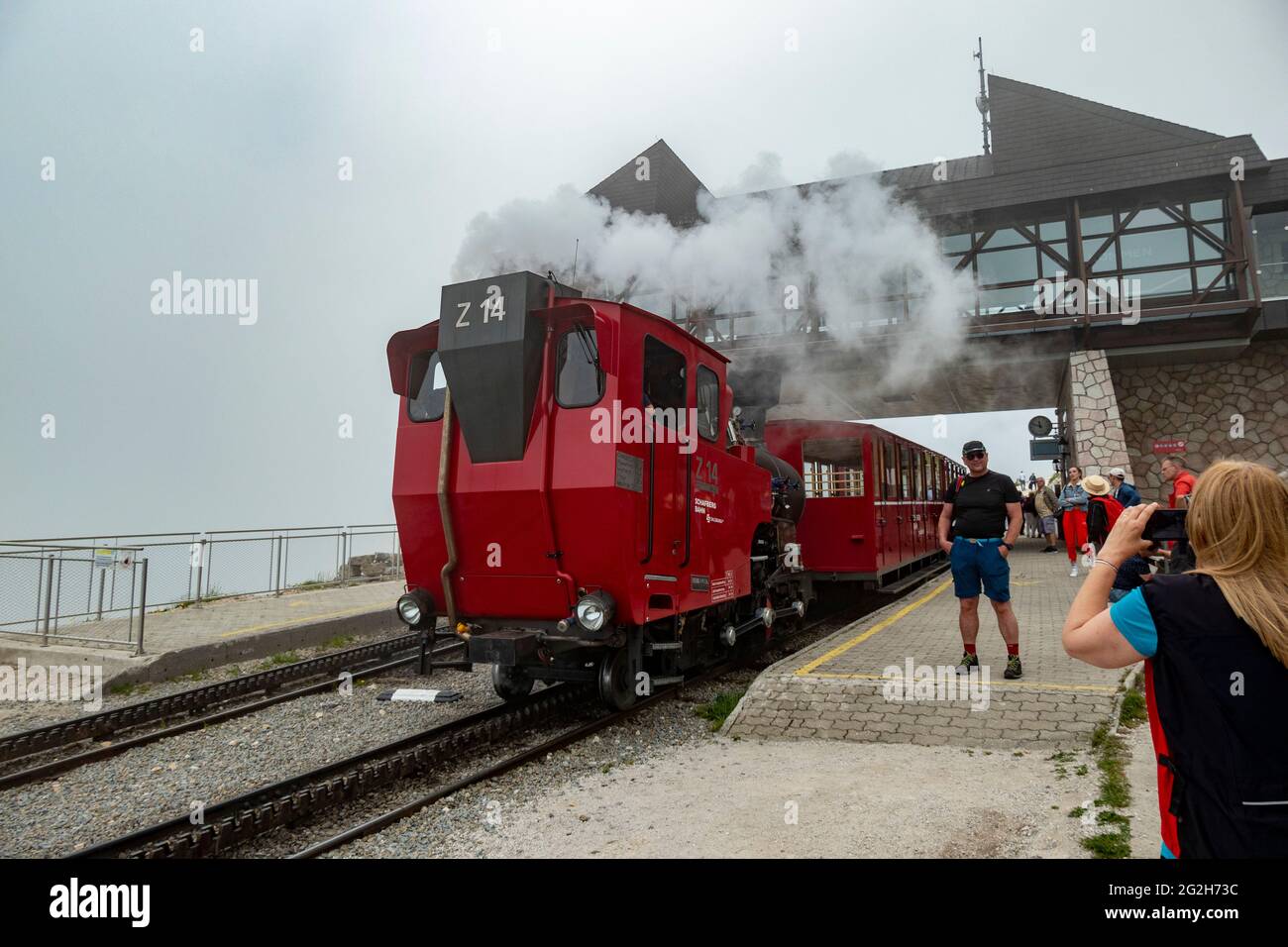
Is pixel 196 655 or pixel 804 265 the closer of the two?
pixel 196 655

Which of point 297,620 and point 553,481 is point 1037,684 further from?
point 297,620

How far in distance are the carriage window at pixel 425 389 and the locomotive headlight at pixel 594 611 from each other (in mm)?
1828

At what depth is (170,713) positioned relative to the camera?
21.6 ft

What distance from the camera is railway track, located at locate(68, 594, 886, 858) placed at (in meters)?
3.61

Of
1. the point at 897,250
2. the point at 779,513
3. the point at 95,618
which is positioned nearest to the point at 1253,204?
the point at 897,250

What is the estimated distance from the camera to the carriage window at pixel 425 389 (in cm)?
555

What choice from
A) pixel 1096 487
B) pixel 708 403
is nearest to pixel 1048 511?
pixel 1096 487

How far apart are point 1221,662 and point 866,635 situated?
256 inches

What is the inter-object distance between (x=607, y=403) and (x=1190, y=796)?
3803 mm

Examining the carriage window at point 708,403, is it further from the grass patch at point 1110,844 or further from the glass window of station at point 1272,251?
the glass window of station at point 1272,251

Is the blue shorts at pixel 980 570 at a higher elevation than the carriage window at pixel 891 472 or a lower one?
lower

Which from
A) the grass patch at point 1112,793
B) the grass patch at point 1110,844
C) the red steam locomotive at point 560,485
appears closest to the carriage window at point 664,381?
the red steam locomotive at point 560,485

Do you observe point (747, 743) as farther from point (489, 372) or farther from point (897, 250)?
point (897, 250)

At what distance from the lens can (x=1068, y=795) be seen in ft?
12.3
